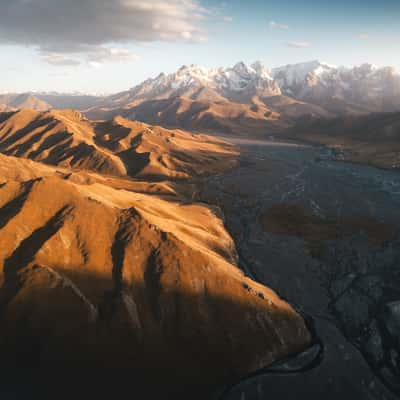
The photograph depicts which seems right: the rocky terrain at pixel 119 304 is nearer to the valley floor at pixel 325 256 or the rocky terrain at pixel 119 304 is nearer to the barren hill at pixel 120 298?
the barren hill at pixel 120 298

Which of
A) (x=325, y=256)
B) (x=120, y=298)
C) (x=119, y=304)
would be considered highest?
(x=120, y=298)

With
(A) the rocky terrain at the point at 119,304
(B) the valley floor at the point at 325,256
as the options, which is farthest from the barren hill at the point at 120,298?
(B) the valley floor at the point at 325,256

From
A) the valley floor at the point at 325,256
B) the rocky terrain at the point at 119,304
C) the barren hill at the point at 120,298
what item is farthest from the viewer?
the valley floor at the point at 325,256

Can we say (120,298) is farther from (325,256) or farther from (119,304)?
(325,256)

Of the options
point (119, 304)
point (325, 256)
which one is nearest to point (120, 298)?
point (119, 304)

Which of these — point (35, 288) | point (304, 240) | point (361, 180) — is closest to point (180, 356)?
point (35, 288)

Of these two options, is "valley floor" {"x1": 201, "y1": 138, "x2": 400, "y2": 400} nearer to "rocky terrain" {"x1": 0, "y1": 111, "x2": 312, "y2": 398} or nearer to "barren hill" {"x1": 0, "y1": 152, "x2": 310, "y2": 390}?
"rocky terrain" {"x1": 0, "y1": 111, "x2": 312, "y2": 398}

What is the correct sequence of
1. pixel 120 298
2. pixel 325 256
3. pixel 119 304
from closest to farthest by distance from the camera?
pixel 119 304
pixel 120 298
pixel 325 256

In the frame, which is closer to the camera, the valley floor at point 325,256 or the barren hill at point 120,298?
the barren hill at point 120,298

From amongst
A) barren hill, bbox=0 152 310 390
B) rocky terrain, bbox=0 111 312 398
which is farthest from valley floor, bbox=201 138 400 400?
barren hill, bbox=0 152 310 390
